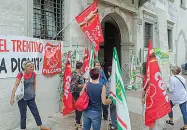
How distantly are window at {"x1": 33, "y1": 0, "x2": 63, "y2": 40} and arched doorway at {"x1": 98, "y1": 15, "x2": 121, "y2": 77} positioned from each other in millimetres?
4341

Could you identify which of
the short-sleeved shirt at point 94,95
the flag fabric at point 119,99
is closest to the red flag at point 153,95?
the flag fabric at point 119,99

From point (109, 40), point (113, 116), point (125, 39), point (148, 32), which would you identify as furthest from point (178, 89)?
point (148, 32)

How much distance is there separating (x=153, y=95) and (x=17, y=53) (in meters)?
3.31

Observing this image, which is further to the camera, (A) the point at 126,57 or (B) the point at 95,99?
(A) the point at 126,57

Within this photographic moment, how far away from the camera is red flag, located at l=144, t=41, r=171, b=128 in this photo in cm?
464

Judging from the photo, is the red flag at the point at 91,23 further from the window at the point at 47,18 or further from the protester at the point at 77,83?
the protester at the point at 77,83

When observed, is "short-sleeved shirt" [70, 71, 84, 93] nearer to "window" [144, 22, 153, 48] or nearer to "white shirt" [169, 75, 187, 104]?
"white shirt" [169, 75, 187, 104]

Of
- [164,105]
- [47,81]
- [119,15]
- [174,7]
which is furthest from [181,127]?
[174,7]

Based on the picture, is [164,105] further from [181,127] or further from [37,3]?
[37,3]

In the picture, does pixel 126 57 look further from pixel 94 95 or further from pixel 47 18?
pixel 94 95

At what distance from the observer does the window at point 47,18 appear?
6814mm

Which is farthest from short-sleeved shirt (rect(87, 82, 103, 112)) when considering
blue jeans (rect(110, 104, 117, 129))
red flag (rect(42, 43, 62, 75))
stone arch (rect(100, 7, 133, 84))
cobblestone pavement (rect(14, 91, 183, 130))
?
stone arch (rect(100, 7, 133, 84))

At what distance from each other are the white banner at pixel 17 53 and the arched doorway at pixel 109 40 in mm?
5779

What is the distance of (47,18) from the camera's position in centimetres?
718
